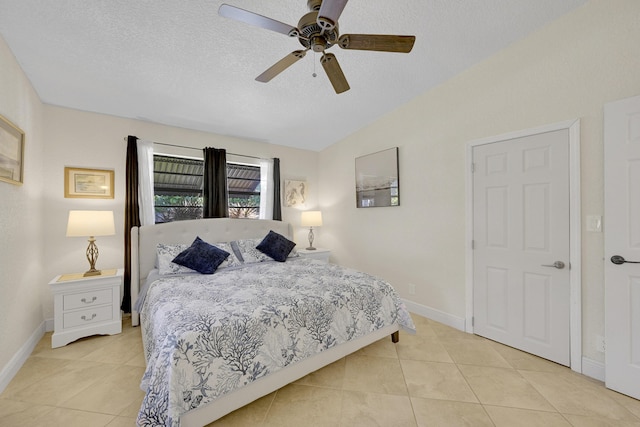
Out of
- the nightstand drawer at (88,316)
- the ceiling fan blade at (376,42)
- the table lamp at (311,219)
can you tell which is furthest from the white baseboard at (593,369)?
the nightstand drawer at (88,316)

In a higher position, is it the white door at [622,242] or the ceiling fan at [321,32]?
the ceiling fan at [321,32]

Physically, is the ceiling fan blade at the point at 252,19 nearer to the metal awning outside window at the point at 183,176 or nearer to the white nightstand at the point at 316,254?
the metal awning outside window at the point at 183,176

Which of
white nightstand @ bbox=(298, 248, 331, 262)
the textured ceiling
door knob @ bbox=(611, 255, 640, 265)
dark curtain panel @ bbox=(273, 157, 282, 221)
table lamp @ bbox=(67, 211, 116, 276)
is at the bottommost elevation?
white nightstand @ bbox=(298, 248, 331, 262)

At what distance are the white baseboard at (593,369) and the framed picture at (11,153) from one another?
4.89 m

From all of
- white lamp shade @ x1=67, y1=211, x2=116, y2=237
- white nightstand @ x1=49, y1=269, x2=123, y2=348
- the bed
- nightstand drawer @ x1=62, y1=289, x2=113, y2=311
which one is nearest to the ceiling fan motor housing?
the bed

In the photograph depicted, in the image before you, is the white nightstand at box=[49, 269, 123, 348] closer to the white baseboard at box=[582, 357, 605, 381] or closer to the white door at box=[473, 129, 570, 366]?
the white door at box=[473, 129, 570, 366]

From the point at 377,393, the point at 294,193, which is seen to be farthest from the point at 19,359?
the point at 294,193

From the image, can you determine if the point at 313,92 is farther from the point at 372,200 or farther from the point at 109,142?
the point at 109,142

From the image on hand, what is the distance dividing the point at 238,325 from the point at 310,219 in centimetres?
300

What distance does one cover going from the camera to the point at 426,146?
3.36m

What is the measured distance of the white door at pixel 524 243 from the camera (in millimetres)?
2326

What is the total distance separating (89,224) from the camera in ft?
9.00

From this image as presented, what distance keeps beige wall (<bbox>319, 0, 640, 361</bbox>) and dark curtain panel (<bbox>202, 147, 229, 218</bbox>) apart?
1909mm

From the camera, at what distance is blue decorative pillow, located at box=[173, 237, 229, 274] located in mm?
2975
